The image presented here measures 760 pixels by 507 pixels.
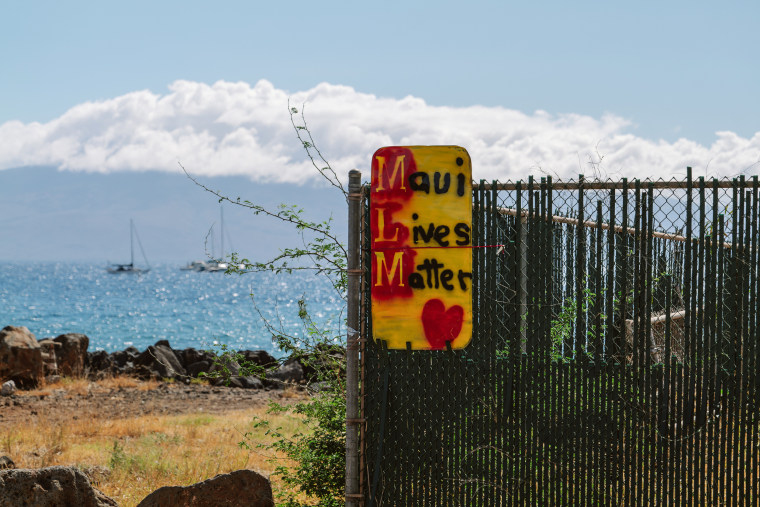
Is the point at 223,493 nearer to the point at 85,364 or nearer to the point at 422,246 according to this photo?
the point at 422,246

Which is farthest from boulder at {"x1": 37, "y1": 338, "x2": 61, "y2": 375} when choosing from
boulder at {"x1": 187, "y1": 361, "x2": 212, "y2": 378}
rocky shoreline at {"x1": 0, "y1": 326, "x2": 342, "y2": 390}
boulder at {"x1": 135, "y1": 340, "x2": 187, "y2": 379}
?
boulder at {"x1": 187, "y1": 361, "x2": 212, "y2": 378}

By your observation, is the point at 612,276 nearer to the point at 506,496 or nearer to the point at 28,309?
the point at 506,496

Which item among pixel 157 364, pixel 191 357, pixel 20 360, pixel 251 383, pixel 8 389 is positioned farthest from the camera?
pixel 191 357

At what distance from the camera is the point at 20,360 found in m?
20.4

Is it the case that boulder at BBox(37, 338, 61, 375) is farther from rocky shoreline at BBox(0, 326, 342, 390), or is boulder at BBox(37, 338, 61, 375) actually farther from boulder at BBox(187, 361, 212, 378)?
boulder at BBox(187, 361, 212, 378)

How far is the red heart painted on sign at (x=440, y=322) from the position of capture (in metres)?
6.09

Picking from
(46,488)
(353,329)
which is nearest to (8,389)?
(46,488)

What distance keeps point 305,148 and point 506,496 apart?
3506 millimetres

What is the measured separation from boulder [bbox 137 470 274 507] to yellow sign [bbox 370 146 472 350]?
1855 millimetres

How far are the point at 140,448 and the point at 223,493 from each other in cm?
574

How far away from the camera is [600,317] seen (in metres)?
5.99

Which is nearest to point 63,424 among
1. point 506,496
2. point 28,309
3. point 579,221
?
point 506,496

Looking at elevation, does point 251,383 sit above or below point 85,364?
below

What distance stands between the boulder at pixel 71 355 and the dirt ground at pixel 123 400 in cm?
177
